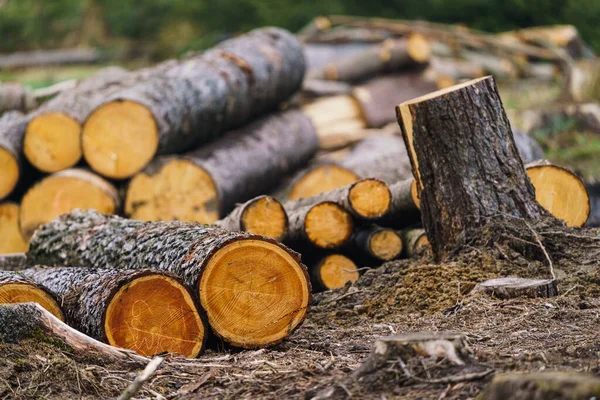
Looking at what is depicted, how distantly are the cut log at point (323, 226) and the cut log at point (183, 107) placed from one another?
2.24 meters

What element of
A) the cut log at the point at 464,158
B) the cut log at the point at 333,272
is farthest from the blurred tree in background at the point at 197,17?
the cut log at the point at 464,158

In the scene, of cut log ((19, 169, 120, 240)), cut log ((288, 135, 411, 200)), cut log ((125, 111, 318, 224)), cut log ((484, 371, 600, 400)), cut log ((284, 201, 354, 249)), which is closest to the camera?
cut log ((484, 371, 600, 400))

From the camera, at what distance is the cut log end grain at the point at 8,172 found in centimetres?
816

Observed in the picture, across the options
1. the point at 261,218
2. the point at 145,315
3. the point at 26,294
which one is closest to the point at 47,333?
the point at 145,315

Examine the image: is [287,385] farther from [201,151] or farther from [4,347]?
[201,151]

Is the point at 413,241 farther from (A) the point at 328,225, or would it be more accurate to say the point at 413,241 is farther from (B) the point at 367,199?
(A) the point at 328,225

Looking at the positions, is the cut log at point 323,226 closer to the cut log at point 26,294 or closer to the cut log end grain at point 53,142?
the cut log at point 26,294

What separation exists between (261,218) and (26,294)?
2144 millimetres

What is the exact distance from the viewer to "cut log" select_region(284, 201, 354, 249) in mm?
6324

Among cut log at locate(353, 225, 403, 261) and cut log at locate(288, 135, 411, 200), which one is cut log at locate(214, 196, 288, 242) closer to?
cut log at locate(353, 225, 403, 261)

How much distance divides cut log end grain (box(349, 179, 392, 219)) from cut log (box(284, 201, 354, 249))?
111 millimetres

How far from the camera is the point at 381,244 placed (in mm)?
6363

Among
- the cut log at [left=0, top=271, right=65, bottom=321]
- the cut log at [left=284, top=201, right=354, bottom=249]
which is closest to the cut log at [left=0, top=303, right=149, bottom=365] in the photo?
the cut log at [left=0, top=271, right=65, bottom=321]

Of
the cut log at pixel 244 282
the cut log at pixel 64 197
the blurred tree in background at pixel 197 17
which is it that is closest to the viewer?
the cut log at pixel 244 282
